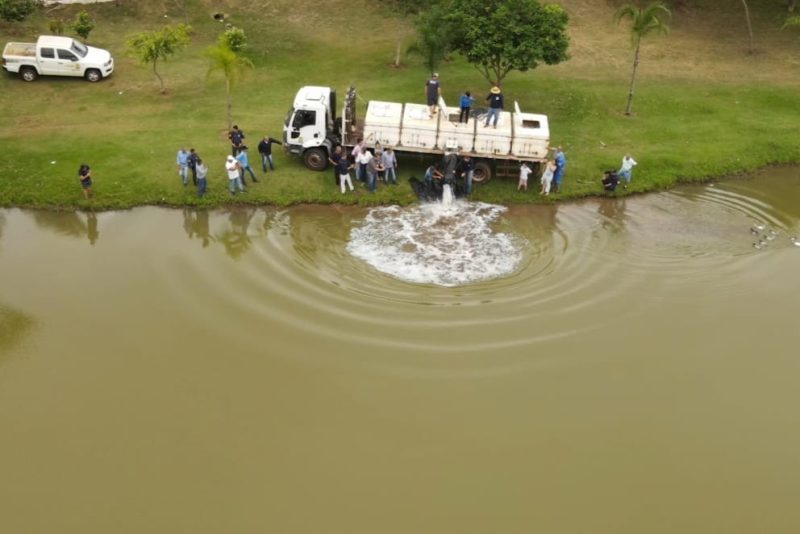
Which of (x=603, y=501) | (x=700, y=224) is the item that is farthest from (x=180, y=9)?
(x=603, y=501)

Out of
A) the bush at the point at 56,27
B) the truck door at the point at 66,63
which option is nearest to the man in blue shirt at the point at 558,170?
the truck door at the point at 66,63

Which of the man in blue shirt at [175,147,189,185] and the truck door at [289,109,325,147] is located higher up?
the truck door at [289,109,325,147]

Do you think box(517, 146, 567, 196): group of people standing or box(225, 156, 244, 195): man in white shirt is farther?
box(517, 146, 567, 196): group of people standing

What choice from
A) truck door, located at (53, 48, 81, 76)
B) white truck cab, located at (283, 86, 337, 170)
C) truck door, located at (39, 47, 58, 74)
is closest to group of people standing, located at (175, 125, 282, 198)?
white truck cab, located at (283, 86, 337, 170)

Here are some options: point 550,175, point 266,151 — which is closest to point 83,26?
point 266,151

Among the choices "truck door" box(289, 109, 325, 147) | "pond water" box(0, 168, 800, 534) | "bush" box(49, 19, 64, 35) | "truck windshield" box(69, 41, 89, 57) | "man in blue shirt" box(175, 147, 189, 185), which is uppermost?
"bush" box(49, 19, 64, 35)

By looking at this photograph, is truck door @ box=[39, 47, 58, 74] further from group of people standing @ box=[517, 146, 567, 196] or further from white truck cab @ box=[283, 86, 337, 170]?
group of people standing @ box=[517, 146, 567, 196]

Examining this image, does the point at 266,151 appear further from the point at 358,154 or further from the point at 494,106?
the point at 494,106
